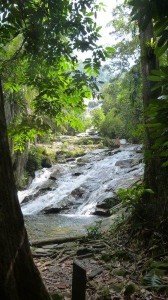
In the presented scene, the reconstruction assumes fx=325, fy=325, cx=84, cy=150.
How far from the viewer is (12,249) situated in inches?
110

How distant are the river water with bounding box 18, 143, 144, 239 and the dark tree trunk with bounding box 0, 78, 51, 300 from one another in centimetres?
555

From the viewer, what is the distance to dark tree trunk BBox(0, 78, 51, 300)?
2713 millimetres

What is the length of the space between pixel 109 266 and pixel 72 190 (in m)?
10.1

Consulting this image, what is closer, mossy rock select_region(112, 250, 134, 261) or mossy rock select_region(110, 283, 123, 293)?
mossy rock select_region(110, 283, 123, 293)

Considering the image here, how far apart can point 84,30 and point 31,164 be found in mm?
14446

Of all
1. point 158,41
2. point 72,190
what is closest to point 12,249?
point 158,41

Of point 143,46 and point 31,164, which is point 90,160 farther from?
point 143,46

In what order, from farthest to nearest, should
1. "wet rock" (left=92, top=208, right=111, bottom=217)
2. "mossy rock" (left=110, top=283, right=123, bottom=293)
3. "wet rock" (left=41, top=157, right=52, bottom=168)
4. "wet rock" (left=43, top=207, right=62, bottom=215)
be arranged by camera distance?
"wet rock" (left=41, top=157, right=52, bottom=168) → "wet rock" (left=43, top=207, right=62, bottom=215) → "wet rock" (left=92, top=208, right=111, bottom=217) → "mossy rock" (left=110, top=283, right=123, bottom=293)

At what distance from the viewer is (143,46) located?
6457 millimetres

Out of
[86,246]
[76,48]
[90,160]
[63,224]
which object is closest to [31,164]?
[90,160]

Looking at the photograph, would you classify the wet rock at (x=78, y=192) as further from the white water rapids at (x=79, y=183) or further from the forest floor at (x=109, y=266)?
the forest floor at (x=109, y=266)

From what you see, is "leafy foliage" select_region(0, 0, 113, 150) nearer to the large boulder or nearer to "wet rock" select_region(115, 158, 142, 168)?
the large boulder

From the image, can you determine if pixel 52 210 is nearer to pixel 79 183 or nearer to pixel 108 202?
pixel 108 202

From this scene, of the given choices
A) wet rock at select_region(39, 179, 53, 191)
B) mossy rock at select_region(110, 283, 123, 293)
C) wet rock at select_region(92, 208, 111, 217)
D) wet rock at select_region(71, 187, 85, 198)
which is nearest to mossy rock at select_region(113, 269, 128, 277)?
mossy rock at select_region(110, 283, 123, 293)
